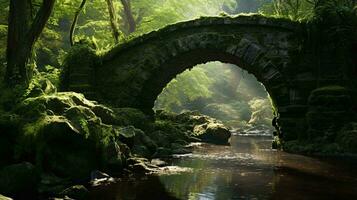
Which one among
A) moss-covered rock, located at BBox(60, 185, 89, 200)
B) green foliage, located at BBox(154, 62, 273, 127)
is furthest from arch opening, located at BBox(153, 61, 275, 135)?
moss-covered rock, located at BBox(60, 185, 89, 200)

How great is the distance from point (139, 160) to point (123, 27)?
78.5 ft

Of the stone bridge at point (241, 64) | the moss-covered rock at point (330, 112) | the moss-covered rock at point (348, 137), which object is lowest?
the moss-covered rock at point (348, 137)

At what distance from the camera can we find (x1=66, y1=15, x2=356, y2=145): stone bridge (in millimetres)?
16109

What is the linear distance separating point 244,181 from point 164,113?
16.9 m

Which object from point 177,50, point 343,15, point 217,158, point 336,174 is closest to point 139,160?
point 217,158

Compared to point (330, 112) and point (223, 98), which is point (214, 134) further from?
point (223, 98)

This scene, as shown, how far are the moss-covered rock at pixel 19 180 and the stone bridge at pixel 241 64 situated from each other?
431 inches

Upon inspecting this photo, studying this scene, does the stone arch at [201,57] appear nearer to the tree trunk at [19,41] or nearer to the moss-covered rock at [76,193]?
the tree trunk at [19,41]

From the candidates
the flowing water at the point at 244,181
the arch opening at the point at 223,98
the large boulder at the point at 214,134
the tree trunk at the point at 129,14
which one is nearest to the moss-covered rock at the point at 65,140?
the flowing water at the point at 244,181

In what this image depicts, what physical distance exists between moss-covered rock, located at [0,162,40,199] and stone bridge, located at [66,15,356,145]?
35.9ft

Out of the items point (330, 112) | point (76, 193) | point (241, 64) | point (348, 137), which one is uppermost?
point (241, 64)

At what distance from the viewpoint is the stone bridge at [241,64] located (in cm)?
1611

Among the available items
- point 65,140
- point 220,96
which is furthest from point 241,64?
point 220,96

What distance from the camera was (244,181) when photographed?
934 centimetres
